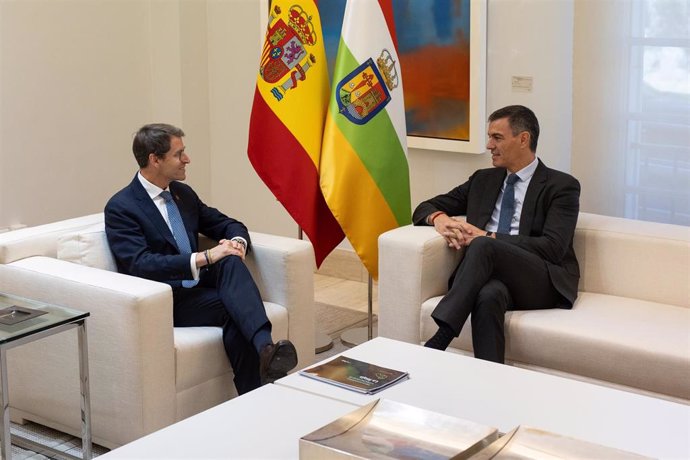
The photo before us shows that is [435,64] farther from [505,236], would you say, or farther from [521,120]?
[505,236]

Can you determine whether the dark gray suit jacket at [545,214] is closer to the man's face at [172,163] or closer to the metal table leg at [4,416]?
the man's face at [172,163]

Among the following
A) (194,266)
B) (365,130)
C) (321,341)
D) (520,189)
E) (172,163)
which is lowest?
(321,341)

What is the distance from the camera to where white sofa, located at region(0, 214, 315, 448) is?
3.57 m

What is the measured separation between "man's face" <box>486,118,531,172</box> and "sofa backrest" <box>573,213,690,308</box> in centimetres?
38

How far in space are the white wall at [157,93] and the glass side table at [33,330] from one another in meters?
2.40

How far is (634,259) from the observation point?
4.20 meters

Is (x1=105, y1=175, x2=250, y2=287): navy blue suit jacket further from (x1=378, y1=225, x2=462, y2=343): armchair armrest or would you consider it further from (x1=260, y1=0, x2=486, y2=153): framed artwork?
(x1=260, y1=0, x2=486, y2=153): framed artwork

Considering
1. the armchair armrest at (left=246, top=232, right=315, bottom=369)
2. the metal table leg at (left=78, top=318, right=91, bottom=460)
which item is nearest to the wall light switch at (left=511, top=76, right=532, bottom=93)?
the armchair armrest at (left=246, top=232, right=315, bottom=369)

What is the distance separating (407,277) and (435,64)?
67.5 inches

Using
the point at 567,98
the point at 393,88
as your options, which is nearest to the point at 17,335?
the point at 393,88

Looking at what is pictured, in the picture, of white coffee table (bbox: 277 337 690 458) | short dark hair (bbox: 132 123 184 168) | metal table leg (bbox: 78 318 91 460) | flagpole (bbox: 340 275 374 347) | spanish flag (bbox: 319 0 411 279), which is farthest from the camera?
flagpole (bbox: 340 275 374 347)

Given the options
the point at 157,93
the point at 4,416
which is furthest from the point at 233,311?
the point at 157,93

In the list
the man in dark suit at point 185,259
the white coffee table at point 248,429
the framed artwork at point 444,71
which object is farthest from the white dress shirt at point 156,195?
the framed artwork at point 444,71

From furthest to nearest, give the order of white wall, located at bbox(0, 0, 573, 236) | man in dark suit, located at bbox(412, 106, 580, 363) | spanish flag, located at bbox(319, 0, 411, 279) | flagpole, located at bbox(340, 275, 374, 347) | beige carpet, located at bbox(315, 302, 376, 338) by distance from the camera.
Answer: beige carpet, located at bbox(315, 302, 376, 338) < white wall, located at bbox(0, 0, 573, 236) < flagpole, located at bbox(340, 275, 374, 347) < spanish flag, located at bbox(319, 0, 411, 279) < man in dark suit, located at bbox(412, 106, 580, 363)
